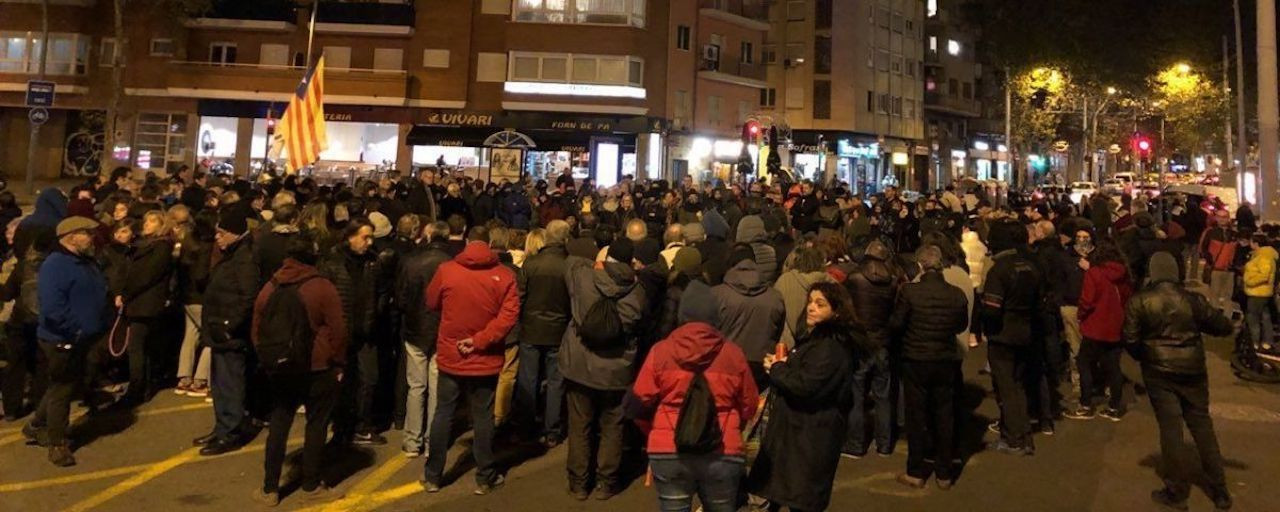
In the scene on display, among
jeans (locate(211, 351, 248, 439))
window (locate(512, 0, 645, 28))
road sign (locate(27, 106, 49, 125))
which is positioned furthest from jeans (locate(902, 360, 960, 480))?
window (locate(512, 0, 645, 28))

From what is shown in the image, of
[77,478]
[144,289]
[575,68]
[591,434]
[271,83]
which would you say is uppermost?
[575,68]

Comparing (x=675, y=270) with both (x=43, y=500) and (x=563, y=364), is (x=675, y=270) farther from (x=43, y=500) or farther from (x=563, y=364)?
(x=43, y=500)

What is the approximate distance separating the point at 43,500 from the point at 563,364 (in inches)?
141

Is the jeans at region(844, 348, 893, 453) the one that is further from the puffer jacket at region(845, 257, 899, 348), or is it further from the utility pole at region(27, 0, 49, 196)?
the utility pole at region(27, 0, 49, 196)


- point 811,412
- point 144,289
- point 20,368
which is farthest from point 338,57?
point 811,412

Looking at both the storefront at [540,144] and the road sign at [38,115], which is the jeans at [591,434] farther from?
the storefront at [540,144]

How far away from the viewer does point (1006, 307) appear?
6.87 m

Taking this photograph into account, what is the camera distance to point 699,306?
6004 millimetres

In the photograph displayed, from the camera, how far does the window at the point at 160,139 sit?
3572 cm

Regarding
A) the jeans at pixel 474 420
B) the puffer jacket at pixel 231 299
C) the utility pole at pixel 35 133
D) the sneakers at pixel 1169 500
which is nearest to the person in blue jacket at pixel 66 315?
the puffer jacket at pixel 231 299

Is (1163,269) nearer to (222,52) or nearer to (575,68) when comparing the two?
(575,68)

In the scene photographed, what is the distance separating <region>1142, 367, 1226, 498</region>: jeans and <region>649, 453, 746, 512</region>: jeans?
11.9ft

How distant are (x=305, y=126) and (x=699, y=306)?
33.3 feet

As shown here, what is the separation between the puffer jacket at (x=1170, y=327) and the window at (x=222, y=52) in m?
37.1
